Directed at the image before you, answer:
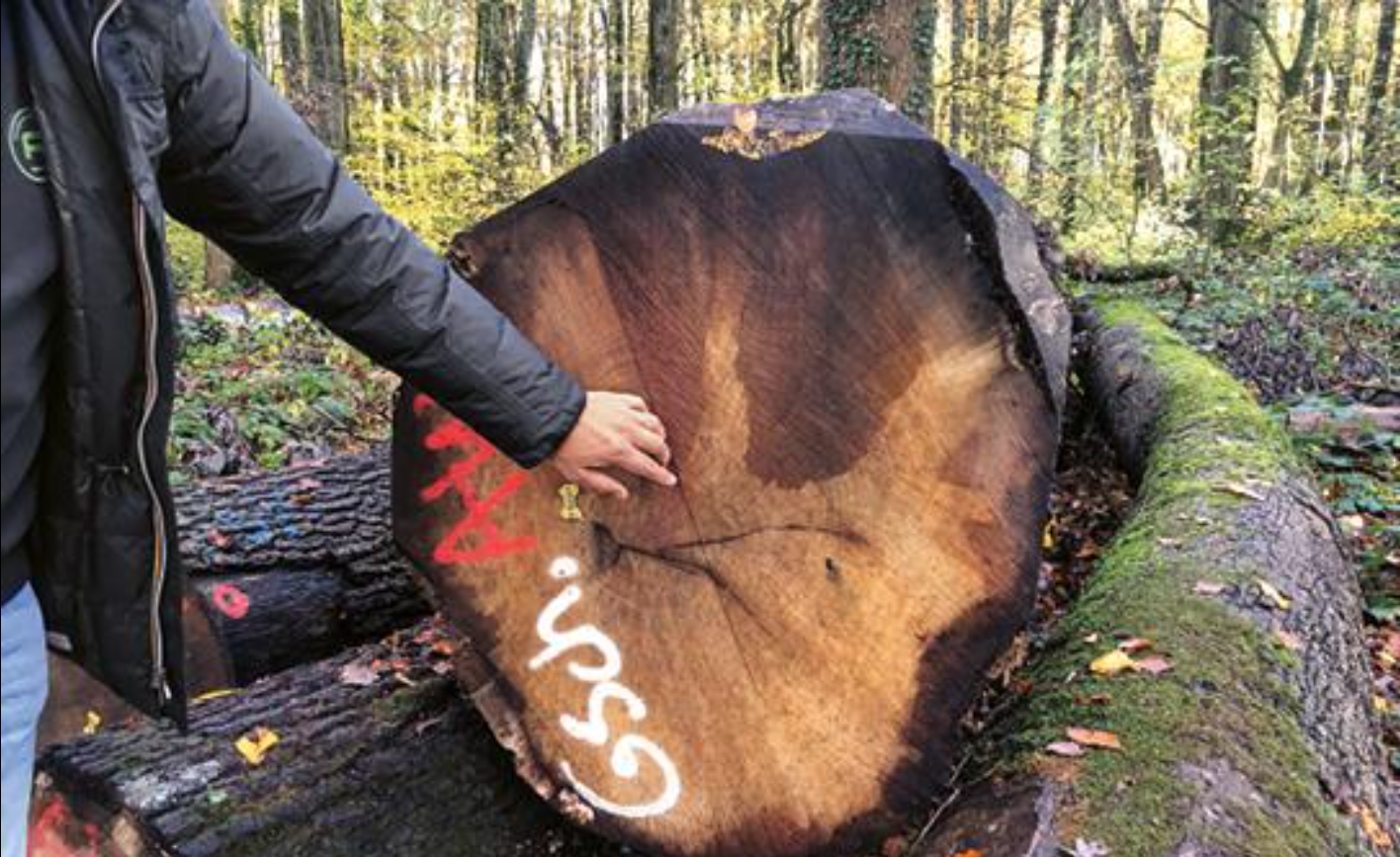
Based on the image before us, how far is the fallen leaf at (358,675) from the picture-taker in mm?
2779

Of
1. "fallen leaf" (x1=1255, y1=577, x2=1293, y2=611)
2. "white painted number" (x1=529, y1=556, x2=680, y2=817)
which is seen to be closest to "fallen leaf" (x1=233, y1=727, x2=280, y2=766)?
"white painted number" (x1=529, y1=556, x2=680, y2=817)

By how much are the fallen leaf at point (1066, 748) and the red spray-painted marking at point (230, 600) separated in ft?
7.69

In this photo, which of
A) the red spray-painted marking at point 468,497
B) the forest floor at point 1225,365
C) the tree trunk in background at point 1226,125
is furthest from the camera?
the tree trunk in background at point 1226,125

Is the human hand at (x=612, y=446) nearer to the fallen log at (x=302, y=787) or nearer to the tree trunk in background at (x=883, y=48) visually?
the fallen log at (x=302, y=787)

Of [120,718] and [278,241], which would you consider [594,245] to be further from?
[120,718]

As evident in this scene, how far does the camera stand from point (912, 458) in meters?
2.17

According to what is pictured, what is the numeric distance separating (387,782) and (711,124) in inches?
62.4

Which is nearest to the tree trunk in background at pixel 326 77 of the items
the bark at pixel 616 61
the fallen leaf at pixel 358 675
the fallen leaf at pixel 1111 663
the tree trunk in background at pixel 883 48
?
the bark at pixel 616 61

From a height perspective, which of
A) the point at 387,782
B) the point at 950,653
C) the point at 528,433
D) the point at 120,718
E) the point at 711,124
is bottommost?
the point at 120,718

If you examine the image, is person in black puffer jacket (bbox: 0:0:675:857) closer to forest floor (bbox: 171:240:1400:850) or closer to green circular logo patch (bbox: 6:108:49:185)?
green circular logo patch (bbox: 6:108:49:185)

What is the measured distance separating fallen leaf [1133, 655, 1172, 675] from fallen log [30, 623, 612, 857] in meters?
1.26

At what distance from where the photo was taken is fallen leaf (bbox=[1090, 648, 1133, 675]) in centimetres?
234

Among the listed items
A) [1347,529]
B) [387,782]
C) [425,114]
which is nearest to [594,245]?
[387,782]

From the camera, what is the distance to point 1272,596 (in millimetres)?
2715
